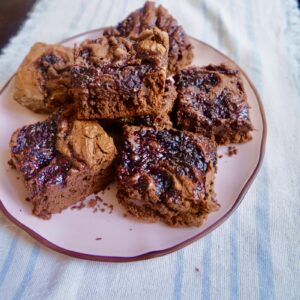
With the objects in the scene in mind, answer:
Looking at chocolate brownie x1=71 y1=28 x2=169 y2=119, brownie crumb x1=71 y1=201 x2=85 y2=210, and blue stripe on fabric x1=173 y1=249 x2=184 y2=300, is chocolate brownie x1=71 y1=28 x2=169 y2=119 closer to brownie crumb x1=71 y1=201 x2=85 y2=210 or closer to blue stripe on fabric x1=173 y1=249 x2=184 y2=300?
brownie crumb x1=71 y1=201 x2=85 y2=210

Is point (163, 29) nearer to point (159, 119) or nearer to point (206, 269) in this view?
point (159, 119)

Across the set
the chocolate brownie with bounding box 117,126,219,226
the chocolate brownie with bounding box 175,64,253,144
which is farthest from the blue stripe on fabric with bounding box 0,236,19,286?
the chocolate brownie with bounding box 175,64,253,144

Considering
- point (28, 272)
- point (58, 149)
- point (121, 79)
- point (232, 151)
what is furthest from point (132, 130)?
point (28, 272)

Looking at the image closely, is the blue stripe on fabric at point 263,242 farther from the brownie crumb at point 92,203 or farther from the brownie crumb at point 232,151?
the brownie crumb at point 92,203

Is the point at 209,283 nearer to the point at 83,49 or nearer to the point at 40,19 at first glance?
the point at 83,49

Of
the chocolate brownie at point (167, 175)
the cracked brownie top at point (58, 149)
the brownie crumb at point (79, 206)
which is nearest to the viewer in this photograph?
the chocolate brownie at point (167, 175)

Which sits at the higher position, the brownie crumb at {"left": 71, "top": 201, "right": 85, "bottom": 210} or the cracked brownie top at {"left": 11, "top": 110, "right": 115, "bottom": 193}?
the cracked brownie top at {"left": 11, "top": 110, "right": 115, "bottom": 193}

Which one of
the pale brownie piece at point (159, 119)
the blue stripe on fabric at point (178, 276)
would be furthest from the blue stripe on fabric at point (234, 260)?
the pale brownie piece at point (159, 119)

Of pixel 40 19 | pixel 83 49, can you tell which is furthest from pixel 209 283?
pixel 40 19
